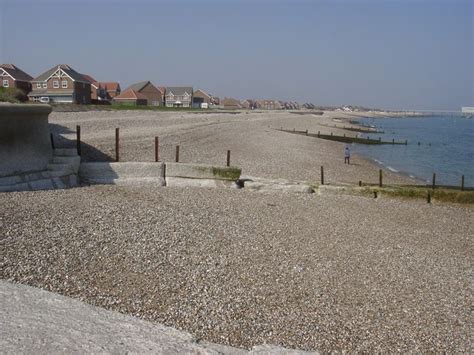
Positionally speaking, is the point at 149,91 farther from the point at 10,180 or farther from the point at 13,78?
the point at 10,180

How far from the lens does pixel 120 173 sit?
13742 millimetres

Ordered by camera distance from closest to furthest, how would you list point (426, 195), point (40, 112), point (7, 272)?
point (7, 272)
point (40, 112)
point (426, 195)

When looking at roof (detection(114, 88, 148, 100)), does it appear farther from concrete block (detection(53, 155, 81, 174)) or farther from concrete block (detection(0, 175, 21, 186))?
concrete block (detection(0, 175, 21, 186))

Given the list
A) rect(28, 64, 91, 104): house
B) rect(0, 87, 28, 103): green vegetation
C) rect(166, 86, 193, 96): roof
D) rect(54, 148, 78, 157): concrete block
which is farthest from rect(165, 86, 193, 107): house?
rect(54, 148, 78, 157): concrete block

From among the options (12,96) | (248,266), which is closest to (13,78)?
(12,96)

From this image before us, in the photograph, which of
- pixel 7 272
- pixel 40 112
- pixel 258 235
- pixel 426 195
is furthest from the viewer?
pixel 426 195

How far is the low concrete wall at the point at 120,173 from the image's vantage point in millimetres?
13469

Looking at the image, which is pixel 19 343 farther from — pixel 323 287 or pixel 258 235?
pixel 258 235

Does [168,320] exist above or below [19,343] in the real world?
below

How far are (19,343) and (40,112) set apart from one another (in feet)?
30.5

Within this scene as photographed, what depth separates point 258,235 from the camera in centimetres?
982

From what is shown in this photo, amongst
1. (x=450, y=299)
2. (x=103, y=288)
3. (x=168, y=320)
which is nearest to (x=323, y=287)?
(x=450, y=299)

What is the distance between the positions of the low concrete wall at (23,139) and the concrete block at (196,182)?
12.2ft

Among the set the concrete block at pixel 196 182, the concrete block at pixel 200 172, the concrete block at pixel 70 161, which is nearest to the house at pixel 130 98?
the concrete block at pixel 200 172
